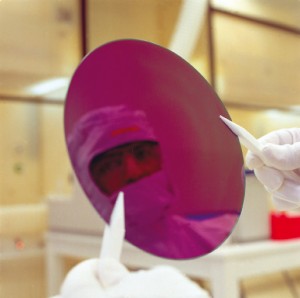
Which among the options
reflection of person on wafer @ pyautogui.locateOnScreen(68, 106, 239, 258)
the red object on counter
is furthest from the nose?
the red object on counter

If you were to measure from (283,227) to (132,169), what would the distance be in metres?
0.48

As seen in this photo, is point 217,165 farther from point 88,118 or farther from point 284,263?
point 284,263

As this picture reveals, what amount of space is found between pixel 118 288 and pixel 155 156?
0.43 feet

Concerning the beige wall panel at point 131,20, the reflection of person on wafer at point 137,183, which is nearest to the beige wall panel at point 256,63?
the beige wall panel at point 131,20

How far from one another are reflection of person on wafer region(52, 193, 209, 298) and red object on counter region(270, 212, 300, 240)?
0.49m

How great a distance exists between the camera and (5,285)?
72cm

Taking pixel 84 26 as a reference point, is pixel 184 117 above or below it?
below

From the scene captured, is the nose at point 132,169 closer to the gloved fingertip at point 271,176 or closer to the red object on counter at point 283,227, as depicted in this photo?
the gloved fingertip at point 271,176

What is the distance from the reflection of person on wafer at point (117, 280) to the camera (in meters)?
0.34

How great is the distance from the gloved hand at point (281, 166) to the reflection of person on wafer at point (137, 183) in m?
0.05

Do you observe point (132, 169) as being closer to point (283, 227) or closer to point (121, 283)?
point (121, 283)

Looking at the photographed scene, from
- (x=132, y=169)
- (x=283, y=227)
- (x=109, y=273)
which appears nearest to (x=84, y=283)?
(x=109, y=273)

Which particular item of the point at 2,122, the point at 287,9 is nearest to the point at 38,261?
the point at 2,122

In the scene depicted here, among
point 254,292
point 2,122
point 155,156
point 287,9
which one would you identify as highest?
point 287,9
